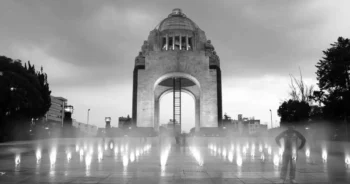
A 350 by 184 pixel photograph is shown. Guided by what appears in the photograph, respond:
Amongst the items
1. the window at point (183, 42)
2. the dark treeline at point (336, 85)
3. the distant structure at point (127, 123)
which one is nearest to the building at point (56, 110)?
the distant structure at point (127, 123)

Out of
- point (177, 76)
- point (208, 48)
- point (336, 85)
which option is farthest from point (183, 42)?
point (336, 85)

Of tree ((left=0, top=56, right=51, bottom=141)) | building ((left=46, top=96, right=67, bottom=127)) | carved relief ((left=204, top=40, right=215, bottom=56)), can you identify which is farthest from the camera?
building ((left=46, top=96, right=67, bottom=127))

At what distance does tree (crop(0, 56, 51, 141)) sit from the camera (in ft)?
111

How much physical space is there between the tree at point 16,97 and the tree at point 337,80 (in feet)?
123

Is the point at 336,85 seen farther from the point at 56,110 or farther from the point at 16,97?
the point at 56,110

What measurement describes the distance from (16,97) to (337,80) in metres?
39.6

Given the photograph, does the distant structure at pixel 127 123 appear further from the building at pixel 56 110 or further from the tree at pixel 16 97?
the building at pixel 56 110

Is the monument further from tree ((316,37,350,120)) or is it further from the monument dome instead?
tree ((316,37,350,120))

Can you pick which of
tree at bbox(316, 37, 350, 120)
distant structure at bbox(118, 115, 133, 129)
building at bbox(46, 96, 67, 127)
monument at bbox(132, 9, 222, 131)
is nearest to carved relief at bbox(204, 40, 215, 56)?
monument at bbox(132, 9, 222, 131)

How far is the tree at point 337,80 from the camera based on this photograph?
33938 millimetres

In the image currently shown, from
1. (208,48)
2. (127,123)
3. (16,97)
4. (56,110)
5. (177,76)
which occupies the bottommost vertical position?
(127,123)

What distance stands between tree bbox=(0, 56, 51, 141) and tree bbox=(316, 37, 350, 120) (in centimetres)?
3755

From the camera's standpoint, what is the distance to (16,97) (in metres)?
34.1

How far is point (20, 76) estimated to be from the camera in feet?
116
